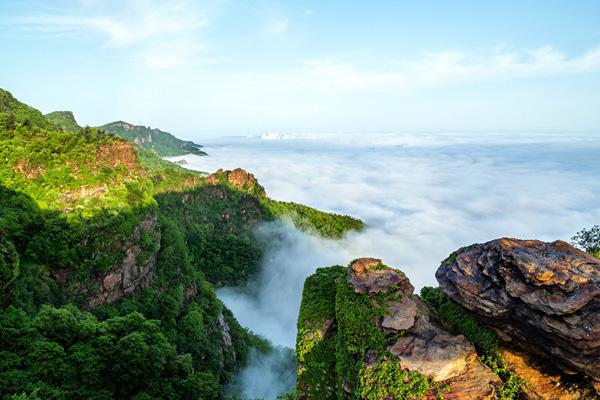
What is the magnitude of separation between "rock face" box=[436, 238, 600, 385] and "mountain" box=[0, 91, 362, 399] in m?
20.5

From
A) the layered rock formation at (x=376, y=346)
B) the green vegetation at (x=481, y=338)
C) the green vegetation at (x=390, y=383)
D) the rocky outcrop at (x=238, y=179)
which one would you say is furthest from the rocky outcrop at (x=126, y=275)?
the rocky outcrop at (x=238, y=179)

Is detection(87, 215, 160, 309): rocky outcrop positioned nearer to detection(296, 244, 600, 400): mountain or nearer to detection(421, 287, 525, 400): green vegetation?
detection(296, 244, 600, 400): mountain

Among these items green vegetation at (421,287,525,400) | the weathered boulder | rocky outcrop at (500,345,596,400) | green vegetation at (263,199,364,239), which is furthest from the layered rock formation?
green vegetation at (263,199,364,239)

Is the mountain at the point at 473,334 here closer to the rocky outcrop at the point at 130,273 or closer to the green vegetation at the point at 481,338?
the green vegetation at the point at 481,338

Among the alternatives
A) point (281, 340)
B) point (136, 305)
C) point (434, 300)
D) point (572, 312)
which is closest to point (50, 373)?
point (136, 305)

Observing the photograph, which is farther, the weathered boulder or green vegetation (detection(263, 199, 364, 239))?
green vegetation (detection(263, 199, 364, 239))

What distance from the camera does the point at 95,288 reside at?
32.9m

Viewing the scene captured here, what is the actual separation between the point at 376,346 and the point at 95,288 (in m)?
28.1

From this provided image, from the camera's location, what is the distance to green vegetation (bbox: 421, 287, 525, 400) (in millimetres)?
13711

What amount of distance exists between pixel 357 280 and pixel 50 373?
62.0 ft

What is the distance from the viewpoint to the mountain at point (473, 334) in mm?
12211

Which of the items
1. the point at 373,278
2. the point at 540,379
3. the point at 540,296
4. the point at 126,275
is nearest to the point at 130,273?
the point at 126,275

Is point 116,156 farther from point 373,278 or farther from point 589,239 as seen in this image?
point 589,239

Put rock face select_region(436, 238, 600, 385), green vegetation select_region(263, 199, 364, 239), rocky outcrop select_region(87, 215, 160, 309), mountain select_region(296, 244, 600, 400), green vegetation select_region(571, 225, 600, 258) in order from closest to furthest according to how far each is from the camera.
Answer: rock face select_region(436, 238, 600, 385) < mountain select_region(296, 244, 600, 400) < green vegetation select_region(571, 225, 600, 258) < rocky outcrop select_region(87, 215, 160, 309) < green vegetation select_region(263, 199, 364, 239)
